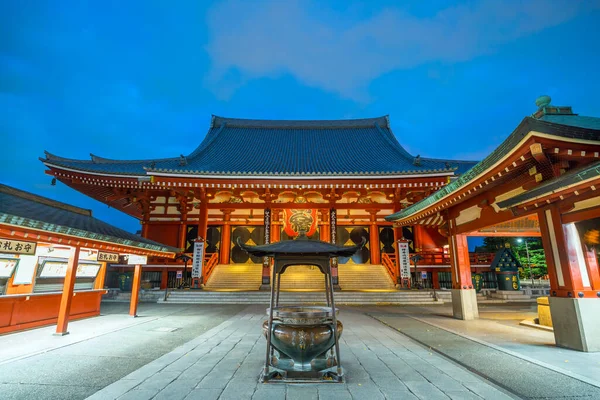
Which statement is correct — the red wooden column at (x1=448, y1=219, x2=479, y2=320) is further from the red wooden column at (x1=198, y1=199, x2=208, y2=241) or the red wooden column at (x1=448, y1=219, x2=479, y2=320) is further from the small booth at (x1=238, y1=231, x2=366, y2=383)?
the red wooden column at (x1=198, y1=199, x2=208, y2=241)

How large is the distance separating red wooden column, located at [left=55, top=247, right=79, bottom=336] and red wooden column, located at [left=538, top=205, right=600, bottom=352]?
32.8 ft

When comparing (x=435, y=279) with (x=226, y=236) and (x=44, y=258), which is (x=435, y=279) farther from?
(x=44, y=258)

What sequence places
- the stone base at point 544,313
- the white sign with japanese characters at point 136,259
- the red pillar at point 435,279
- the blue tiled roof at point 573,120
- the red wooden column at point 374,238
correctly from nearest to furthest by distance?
the blue tiled roof at point 573,120
the stone base at point 544,313
the white sign with japanese characters at point 136,259
the red pillar at point 435,279
the red wooden column at point 374,238

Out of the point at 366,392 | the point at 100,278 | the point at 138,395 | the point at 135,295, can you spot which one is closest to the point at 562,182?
the point at 366,392

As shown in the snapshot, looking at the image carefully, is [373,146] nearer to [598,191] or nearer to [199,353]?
[598,191]

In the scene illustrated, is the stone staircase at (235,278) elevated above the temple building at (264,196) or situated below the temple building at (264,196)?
below

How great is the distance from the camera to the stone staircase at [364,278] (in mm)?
14703

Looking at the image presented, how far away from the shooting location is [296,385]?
353cm

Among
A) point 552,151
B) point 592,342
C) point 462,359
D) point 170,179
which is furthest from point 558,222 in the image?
point 170,179

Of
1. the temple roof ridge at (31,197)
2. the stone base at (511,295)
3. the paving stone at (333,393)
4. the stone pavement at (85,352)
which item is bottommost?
the stone pavement at (85,352)

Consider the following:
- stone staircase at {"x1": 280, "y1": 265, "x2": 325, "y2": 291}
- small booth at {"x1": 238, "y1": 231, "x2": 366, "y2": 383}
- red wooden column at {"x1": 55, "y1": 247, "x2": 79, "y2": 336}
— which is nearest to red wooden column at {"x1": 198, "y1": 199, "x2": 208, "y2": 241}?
stone staircase at {"x1": 280, "y1": 265, "x2": 325, "y2": 291}

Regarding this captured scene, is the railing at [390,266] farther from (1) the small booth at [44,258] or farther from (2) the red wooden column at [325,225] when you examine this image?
(1) the small booth at [44,258]

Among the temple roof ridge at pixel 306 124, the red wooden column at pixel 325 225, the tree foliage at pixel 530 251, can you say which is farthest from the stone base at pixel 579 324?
the tree foliage at pixel 530 251

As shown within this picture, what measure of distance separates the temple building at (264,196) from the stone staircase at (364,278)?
3.6 inches
